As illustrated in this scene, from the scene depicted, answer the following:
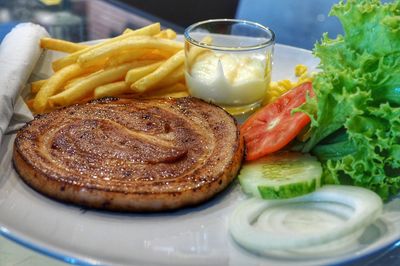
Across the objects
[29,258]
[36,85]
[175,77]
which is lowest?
[29,258]

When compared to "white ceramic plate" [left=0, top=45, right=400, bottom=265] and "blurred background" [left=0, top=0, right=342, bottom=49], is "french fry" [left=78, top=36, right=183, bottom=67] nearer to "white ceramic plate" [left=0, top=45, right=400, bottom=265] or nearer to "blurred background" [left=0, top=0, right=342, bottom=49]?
"white ceramic plate" [left=0, top=45, right=400, bottom=265]

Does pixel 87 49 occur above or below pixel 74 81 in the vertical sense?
above

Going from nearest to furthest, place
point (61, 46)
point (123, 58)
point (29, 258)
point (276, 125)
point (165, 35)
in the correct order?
point (29, 258) → point (276, 125) → point (123, 58) → point (61, 46) → point (165, 35)

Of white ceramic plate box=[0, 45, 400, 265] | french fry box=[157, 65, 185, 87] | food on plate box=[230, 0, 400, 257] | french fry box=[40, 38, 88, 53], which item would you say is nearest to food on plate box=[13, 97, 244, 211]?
white ceramic plate box=[0, 45, 400, 265]

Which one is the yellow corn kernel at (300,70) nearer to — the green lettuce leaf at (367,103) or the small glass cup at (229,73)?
the small glass cup at (229,73)

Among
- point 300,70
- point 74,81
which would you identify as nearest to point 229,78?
point 300,70

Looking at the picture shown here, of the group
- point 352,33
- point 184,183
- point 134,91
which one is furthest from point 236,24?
point 184,183

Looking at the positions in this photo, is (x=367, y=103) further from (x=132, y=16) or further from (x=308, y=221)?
(x=132, y=16)
